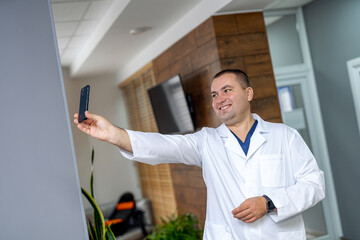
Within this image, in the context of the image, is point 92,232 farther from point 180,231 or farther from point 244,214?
point 180,231

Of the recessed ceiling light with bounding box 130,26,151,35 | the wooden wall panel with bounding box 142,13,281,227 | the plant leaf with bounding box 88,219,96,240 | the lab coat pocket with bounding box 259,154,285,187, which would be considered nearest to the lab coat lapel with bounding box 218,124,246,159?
the lab coat pocket with bounding box 259,154,285,187

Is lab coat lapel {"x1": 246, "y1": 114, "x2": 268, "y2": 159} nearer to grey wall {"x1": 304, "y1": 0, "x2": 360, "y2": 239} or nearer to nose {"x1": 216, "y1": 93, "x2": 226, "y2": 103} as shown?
nose {"x1": 216, "y1": 93, "x2": 226, "y2": 103}

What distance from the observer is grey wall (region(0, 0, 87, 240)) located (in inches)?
59.6

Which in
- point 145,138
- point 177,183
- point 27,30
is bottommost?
point 177,183

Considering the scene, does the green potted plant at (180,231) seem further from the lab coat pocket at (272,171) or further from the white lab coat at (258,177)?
the lab coat pocket at (272,171)

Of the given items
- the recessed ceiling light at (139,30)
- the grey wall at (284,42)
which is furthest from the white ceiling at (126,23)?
the grey wall at (284,42)

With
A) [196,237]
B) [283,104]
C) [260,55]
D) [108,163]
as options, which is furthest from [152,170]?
[260,55]

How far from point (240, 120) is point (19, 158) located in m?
1.13

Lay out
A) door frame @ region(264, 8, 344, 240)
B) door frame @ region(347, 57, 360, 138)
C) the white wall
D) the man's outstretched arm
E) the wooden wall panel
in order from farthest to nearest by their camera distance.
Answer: the white wall → door frame @ region(264, 8, 344, 240) → door frame @ region(347, 57, 360, 138) → the wooden wall panel → the man's outstretched arm

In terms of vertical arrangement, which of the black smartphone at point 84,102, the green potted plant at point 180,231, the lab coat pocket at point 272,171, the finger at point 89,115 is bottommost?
the green potted plant at point 180,231

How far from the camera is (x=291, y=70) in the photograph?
13.9 feet

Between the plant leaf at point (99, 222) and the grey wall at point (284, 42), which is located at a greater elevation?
the grey wall at point (284, 42)

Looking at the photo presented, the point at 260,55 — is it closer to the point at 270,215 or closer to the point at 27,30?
the point at 270,215

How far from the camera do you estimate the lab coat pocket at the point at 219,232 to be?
195 cm
